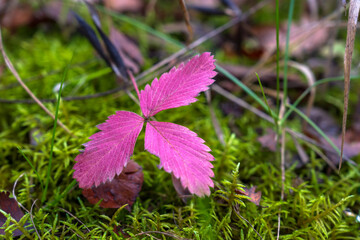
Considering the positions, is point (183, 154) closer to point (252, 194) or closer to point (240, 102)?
point (252, 194)

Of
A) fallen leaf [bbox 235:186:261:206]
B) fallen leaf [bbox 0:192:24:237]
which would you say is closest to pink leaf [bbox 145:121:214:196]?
fallen leaf [bbox 235:186:261:206]

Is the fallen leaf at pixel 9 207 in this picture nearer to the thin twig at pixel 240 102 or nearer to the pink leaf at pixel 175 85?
the pink leaf at pixel 175 85

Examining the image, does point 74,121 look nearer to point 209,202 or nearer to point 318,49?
point 209,202

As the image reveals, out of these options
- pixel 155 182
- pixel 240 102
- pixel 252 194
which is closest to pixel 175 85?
pixel 155 182

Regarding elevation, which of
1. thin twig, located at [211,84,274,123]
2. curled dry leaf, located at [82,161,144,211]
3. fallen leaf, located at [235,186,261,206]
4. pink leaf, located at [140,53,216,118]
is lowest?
curled dry leaf, located at [82,161,144,211]

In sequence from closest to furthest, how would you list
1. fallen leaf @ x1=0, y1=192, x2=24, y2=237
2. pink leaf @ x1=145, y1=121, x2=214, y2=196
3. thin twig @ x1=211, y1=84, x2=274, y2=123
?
pink leaf @ x1=145, y1=121, x2=214, y2=196 < fallen leaf @ x1=0, y1=192, x2=24, y2=237 < thin twig @ x1=211, y1=84, x2=274, y2=123

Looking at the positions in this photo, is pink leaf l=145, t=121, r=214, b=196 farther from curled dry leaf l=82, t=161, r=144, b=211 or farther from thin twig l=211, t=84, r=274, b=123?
thin twig l=211, t=84, r=274, b=123
